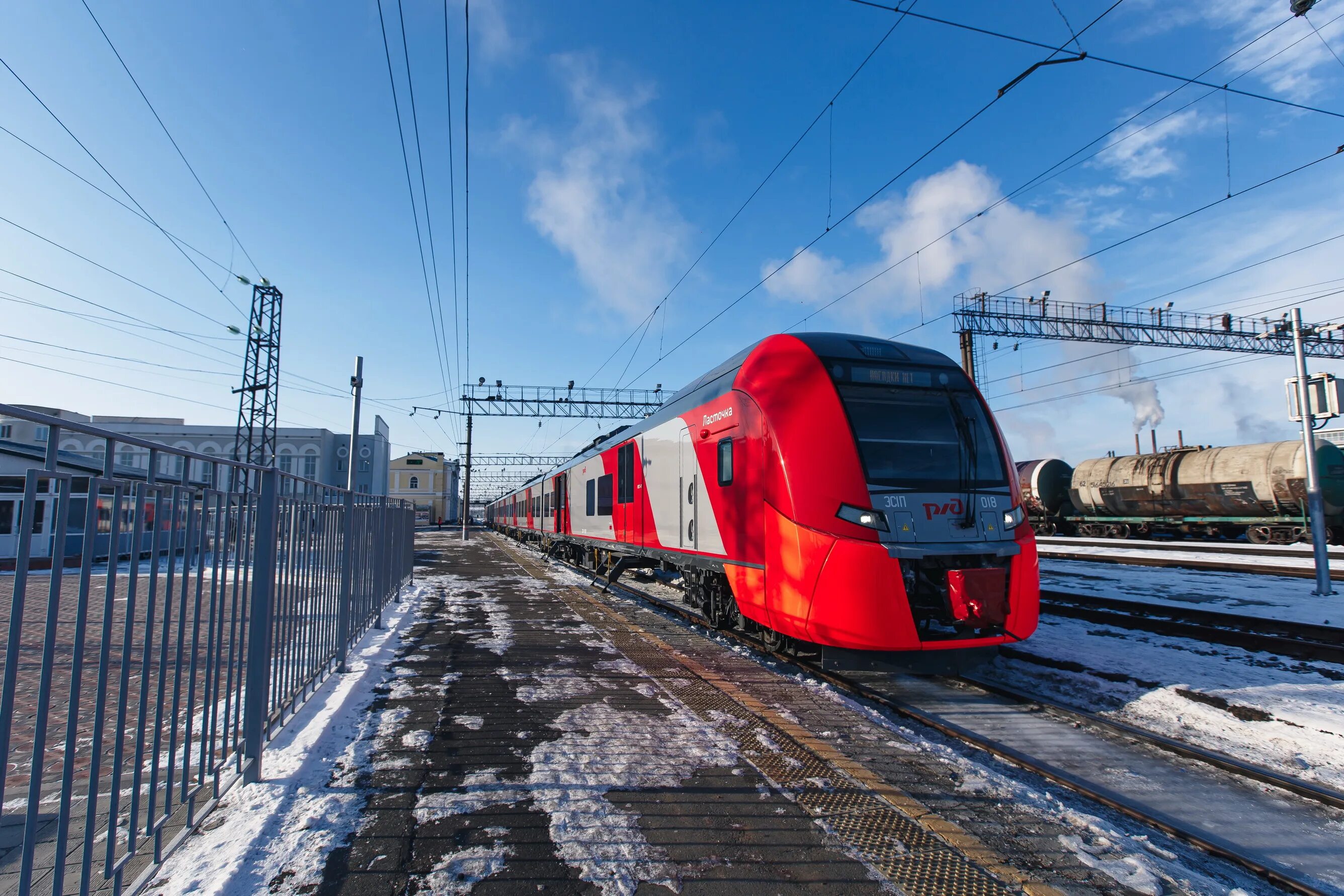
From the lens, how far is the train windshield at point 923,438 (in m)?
5.51

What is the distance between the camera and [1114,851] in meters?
3.01

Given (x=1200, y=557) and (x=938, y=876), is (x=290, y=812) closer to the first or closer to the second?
(x=938, y=876)

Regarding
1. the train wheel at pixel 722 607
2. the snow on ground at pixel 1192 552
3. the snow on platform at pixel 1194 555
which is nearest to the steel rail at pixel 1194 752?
the train wheel at pixel 722 607

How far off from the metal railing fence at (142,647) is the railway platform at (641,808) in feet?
0.97

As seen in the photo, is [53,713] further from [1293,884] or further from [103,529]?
[1293,884]

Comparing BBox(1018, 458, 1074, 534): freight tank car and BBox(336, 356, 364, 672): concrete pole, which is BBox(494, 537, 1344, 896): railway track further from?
BBox(1018, 458, 1074, 534): freight tank car

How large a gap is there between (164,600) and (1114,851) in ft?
14.0

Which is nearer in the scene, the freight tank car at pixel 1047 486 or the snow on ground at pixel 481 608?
the snow on ground at pixel 481 608

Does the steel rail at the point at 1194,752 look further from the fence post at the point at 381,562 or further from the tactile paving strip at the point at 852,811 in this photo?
the fence post at the point at 381,562

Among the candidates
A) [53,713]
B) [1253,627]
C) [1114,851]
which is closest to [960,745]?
[1114,851]

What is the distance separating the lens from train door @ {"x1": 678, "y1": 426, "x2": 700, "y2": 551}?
7.66 m

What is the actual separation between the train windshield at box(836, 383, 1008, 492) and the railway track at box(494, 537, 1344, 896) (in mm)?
1723

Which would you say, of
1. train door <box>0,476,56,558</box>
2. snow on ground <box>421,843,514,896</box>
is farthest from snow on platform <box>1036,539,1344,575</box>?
train door <box>0,476,56,558</box>

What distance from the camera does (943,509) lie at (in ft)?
17.7
